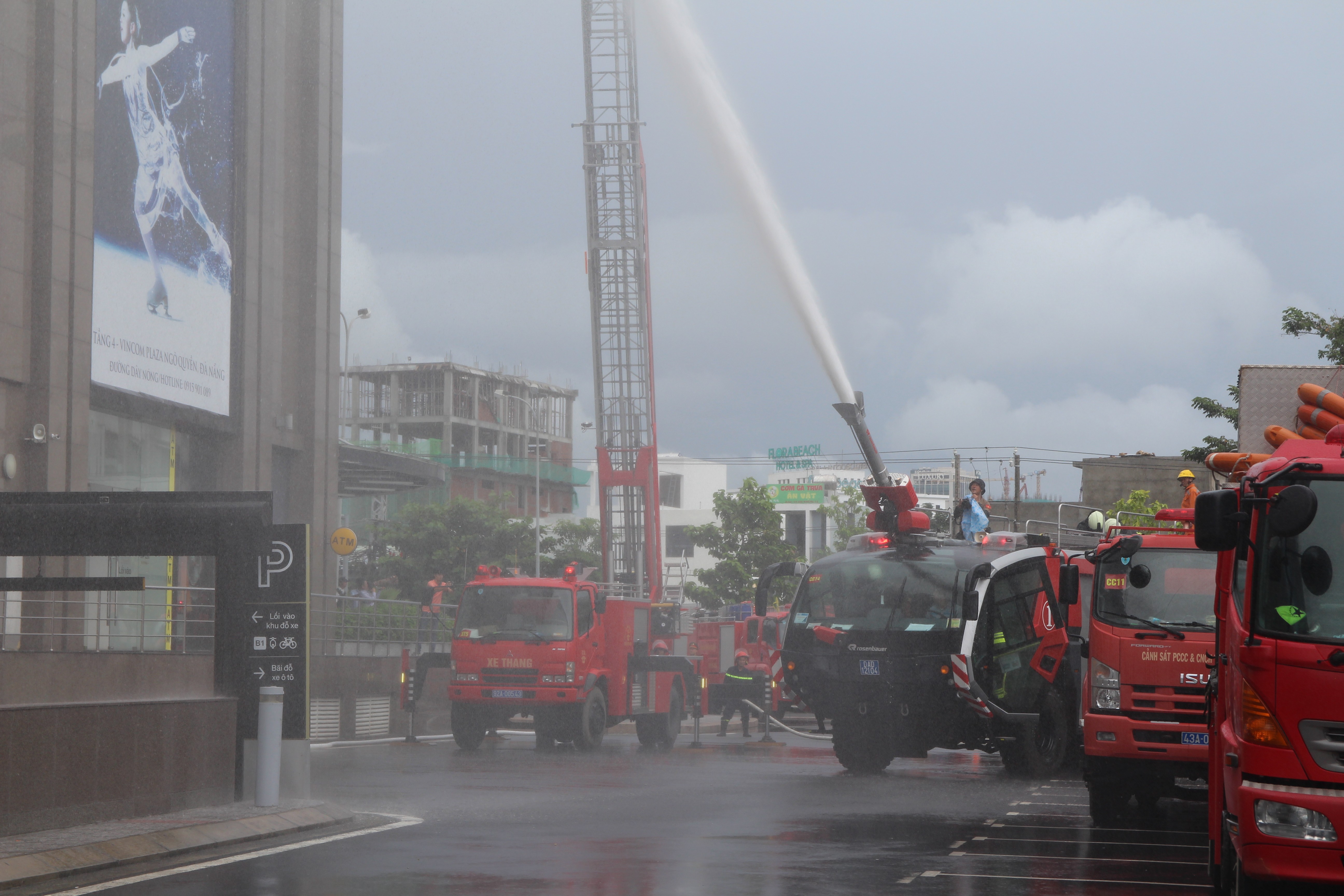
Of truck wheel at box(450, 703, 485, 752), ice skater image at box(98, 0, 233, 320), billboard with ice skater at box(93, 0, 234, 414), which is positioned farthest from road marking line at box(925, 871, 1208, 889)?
ice skater image at box(98, 0, 233, 320)

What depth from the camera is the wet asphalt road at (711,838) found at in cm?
951

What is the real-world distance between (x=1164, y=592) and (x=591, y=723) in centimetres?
1172

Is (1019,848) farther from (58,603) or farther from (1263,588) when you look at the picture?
(58,603)

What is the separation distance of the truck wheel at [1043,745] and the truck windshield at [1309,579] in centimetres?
1101

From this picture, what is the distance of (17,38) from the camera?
2214 cm

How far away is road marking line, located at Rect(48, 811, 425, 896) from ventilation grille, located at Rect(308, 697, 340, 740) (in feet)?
42.6

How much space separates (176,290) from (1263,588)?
2237 centimetres

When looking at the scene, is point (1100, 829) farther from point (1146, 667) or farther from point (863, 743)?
point (863, 743)

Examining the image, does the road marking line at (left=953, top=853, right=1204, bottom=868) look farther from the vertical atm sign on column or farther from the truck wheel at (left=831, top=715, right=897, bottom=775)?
the truck wheel at (left=831, top=715, right=897, bottom=775)

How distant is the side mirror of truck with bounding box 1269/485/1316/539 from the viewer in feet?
24.1

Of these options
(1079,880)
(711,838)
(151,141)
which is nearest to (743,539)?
(151,141)

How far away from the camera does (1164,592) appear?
44.8 feet

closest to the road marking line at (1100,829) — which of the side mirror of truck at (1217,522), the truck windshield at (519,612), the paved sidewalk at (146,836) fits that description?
the paved sidewalk at (146,836)

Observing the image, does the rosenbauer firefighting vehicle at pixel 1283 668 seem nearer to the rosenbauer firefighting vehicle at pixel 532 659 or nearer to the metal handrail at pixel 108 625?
the metal handrail at pixel 108 625
